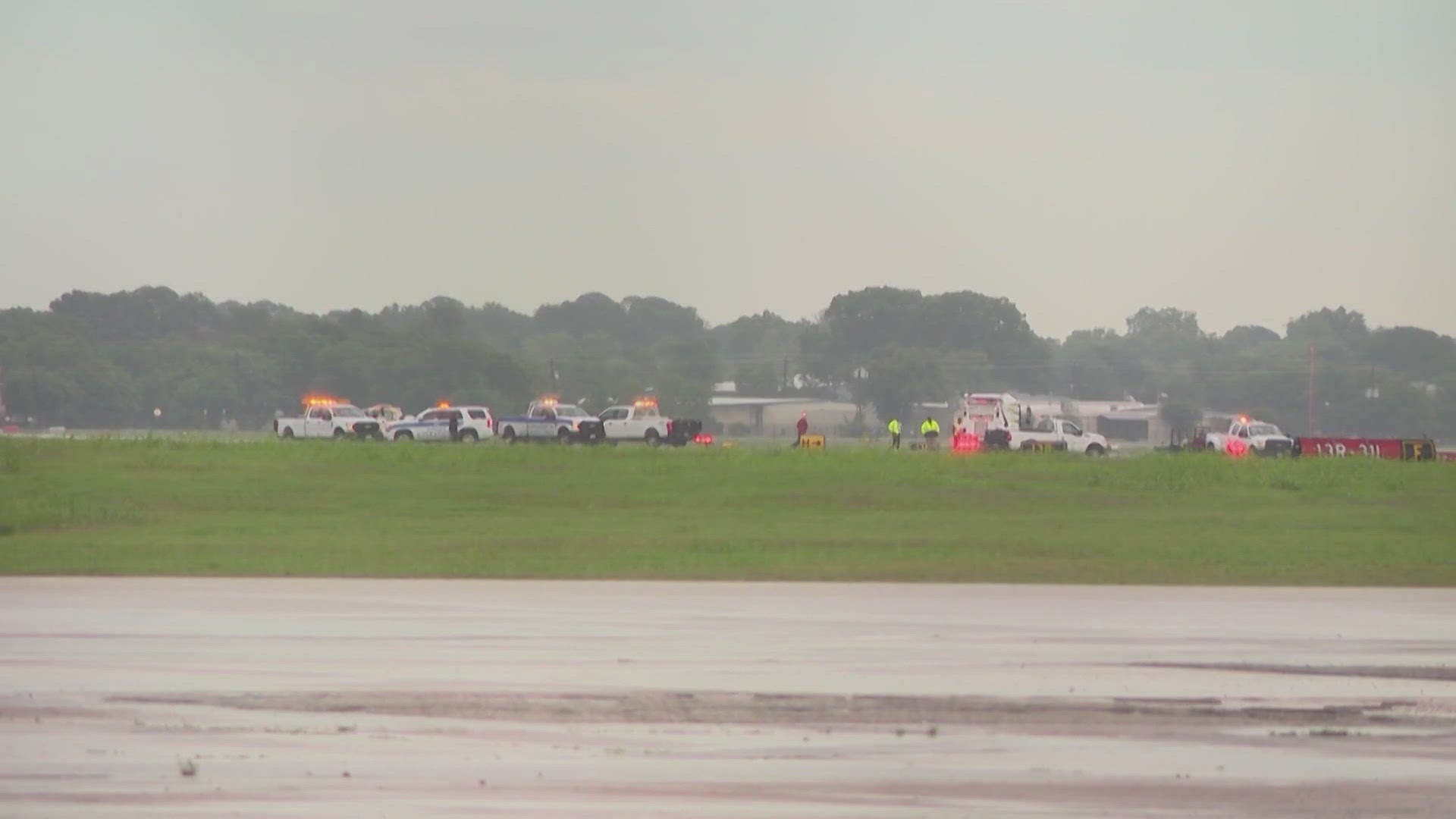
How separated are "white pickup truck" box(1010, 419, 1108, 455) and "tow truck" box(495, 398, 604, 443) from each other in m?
16.0

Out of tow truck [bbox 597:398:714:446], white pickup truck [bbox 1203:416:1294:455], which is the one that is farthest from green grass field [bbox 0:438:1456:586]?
white pickup truck [bbox 1203:416:1294:455]

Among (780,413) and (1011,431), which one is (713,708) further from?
(780,413)

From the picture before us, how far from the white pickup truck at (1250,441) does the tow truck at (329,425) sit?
33.7 m

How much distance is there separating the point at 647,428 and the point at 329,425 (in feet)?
45.7

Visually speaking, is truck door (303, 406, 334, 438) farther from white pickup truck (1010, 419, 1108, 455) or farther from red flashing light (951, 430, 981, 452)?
white pickup truck (1010, 419, 1108, 455)

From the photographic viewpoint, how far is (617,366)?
15212 centimetres

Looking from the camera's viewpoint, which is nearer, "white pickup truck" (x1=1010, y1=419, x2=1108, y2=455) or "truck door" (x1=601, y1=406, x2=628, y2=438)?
"white pickup truck" (x1=1010, y1=419, x2=1108, y2=455)

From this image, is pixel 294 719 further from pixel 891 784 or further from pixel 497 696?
pixel 891 784

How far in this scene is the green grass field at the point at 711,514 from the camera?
30328 mm

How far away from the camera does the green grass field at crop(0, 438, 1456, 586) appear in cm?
3033

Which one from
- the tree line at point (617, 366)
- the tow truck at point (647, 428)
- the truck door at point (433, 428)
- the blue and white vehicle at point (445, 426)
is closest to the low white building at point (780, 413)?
the tree line at point (617, 366)

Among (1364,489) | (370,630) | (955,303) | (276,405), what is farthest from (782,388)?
(370,630)

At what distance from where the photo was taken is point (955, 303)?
578 ft

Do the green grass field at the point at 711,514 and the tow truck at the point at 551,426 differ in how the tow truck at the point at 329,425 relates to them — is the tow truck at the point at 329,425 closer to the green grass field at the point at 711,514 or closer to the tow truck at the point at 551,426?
the tow truck at the point at 551,426
